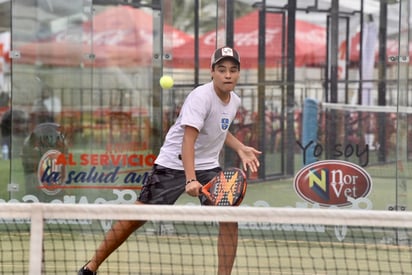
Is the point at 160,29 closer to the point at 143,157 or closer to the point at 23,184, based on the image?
the point at 143,157

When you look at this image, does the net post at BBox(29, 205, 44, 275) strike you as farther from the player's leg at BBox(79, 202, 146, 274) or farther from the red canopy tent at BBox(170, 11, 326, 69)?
the red canopy tent at BBox(170, 11, 326, 69)

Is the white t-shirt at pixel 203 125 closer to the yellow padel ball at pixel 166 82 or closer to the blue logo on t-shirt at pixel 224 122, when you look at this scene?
the blue logo on t-shirt at pixel 224 122

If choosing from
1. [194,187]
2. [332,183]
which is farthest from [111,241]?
[332,183]

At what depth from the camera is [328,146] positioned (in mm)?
8148

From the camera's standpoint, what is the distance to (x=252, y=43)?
8398 mm

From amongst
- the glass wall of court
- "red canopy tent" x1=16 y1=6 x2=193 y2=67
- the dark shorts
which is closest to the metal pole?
the glass wall of court

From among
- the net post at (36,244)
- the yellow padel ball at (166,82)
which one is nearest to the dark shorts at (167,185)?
the net post at (36,244)

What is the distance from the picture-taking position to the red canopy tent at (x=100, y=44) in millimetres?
8258

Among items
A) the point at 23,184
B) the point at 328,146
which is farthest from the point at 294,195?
the point at 23,184

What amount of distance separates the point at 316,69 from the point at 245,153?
2.80m

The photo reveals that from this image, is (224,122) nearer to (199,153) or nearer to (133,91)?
(199,153)

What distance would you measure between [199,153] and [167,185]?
0.96 ft

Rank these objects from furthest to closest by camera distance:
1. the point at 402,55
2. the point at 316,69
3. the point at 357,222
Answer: the point at 316,69 < the point at 402,55 < the point at 357,222

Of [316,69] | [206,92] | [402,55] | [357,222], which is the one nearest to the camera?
[357,222]
